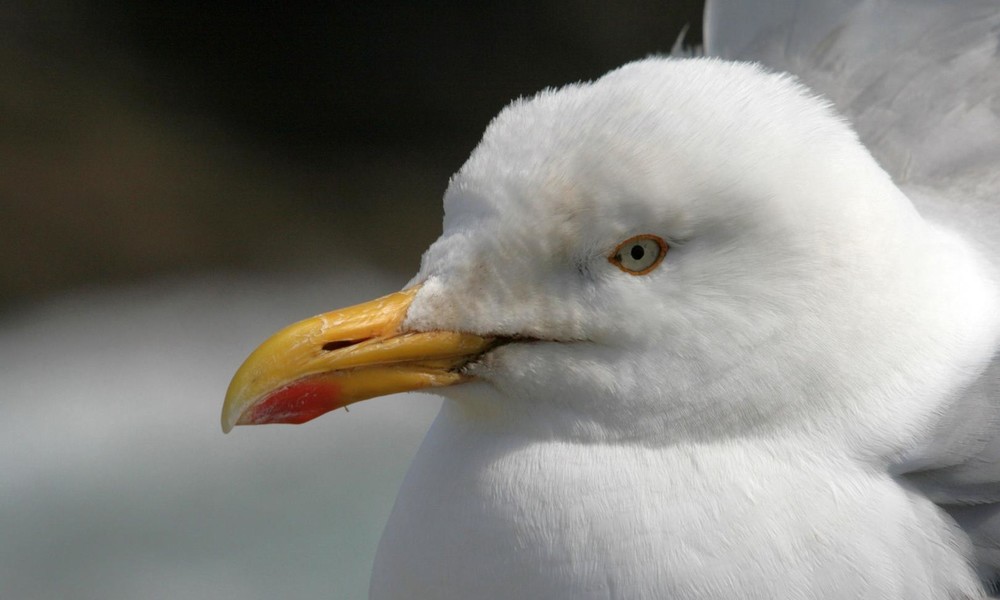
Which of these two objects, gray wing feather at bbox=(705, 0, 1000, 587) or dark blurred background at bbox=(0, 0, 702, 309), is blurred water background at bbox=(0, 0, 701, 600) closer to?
dark blurred background at bbox=(0, 0, 702, 309)

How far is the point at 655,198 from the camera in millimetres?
1484

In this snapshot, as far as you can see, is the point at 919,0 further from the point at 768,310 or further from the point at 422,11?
the point at 422,11

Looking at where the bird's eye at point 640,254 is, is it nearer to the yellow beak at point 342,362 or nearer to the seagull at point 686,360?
the seagull at point 686,360

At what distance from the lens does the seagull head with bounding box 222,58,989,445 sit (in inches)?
59.2

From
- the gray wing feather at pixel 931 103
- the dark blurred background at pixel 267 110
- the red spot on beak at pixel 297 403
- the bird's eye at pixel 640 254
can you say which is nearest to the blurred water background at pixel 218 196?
the dark blurred background at pixel 267 110

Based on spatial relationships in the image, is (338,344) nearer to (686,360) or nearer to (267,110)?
(686,360)

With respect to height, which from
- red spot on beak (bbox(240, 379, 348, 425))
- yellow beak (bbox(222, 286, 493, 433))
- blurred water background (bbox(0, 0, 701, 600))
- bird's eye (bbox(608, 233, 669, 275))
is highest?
blurred water background (bbox(0, 0, 701, 600))

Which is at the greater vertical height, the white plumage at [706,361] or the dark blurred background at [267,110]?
the dark blurred background at [267,110]

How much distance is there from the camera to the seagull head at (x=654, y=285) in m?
1.50

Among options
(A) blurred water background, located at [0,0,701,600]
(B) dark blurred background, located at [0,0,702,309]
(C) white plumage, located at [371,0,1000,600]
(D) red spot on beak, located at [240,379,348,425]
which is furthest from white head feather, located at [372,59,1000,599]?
(B) dark blurred background, located at [0,0,702,309]

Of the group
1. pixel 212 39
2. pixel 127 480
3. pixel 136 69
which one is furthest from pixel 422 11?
pixel 127 480

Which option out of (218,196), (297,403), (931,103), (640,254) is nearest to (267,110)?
(218,196)

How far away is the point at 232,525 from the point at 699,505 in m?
2.47

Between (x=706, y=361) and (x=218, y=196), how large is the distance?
3.38m
